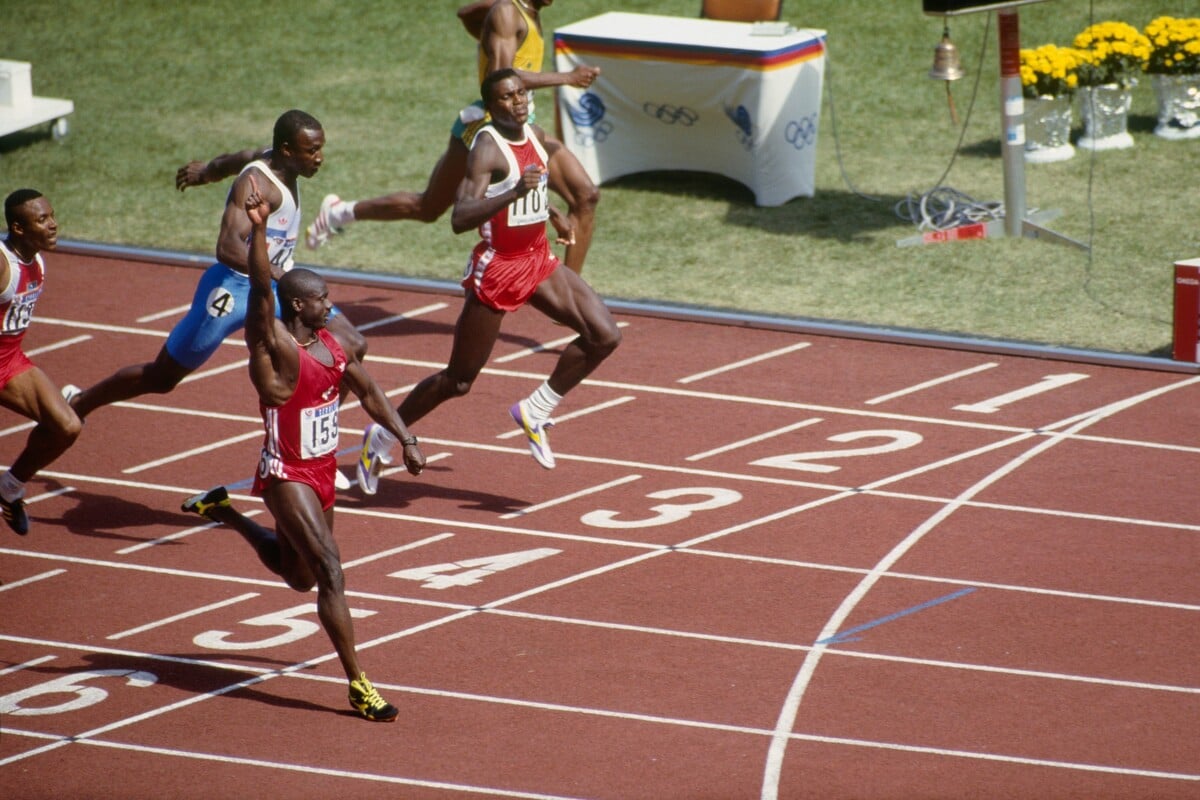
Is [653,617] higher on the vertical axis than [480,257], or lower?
lower

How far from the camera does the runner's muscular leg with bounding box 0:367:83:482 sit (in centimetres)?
880

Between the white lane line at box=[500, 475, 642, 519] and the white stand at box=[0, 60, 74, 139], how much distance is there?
8.54 meters

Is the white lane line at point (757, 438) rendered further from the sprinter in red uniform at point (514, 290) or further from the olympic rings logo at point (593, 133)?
the olympic rings logo at point (593, 133)

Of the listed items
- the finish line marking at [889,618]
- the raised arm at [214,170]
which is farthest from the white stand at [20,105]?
the finish line marking at [889,618]

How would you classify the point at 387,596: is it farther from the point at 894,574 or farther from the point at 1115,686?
the point at 1115,686

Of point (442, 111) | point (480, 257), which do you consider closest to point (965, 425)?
point (480, 257)

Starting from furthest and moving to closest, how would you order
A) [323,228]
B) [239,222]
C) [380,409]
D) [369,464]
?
1. [323,228]
2. [369,464]
3. [239,222]
4. [380,409]

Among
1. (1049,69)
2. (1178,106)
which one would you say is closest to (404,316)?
(1049,69)

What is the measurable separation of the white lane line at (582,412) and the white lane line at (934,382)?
1405 millimetres

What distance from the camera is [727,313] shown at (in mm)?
12406

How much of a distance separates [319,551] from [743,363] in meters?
4.83

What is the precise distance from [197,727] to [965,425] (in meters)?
4.90

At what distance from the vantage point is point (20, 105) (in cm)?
1648

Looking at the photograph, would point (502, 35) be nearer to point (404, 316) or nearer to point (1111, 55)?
point (404, 316)
